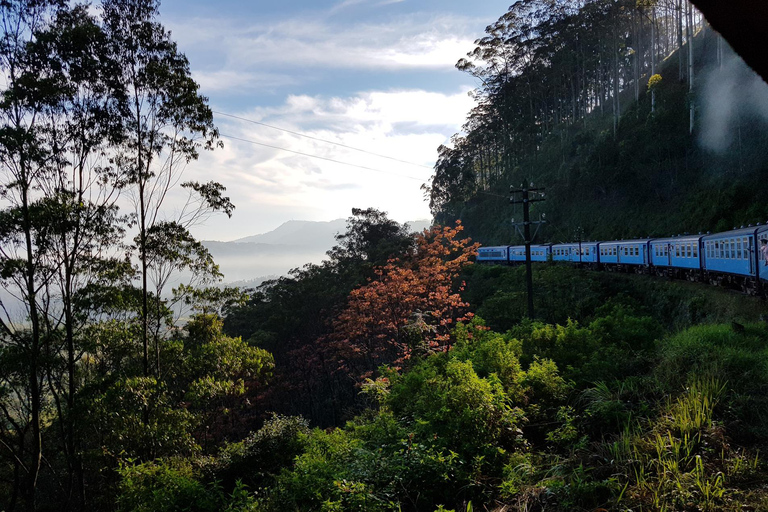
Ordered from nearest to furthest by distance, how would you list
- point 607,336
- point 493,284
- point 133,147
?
point 607,336 → point 133,147 → point 493,284

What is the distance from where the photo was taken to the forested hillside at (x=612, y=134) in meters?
25.8

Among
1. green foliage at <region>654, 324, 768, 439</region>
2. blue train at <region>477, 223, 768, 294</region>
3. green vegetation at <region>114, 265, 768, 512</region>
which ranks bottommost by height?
green vegetation at <region>114, 265, 768, 512</region>

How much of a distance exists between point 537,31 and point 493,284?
2694 cm

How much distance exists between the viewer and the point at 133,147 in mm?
11016

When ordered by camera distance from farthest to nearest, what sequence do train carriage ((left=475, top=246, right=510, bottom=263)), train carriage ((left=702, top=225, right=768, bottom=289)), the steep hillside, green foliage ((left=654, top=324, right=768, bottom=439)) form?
train carriage ((left=475, top=246, right=510, bottom=263)), the steep hillside, train carriage ((left=702, top=225, right=768, bottom=289)), green foliage ((left=654, top=324, right=768, bottom=439))

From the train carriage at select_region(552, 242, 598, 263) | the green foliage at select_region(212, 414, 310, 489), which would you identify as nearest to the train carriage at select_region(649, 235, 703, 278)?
the train carriage at select_region(552, 242, 598, 263)

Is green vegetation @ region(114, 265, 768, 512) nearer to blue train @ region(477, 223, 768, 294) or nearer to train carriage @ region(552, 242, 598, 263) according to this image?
blue train @ region(477, 223, 768, 294)

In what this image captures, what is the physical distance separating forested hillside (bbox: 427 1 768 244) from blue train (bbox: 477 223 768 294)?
4.47 metres

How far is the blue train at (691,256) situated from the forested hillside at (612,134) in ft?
14.7

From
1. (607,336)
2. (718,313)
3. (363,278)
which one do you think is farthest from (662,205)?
(607,336)

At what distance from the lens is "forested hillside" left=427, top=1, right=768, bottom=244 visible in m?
25.8

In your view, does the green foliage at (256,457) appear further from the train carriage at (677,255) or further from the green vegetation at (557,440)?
the train carriage at (677,255)

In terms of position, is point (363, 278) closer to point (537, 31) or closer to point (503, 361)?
point (503, 361)

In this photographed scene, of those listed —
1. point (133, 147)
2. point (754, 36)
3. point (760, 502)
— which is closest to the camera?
point (754, 36)
